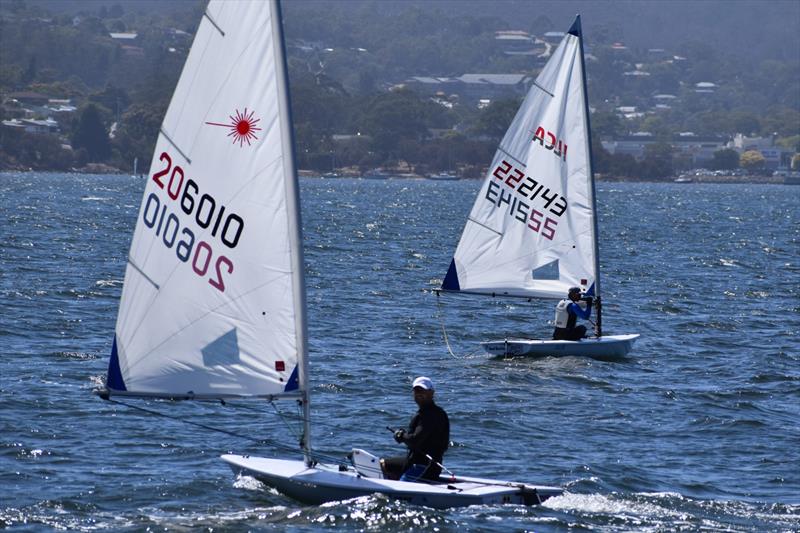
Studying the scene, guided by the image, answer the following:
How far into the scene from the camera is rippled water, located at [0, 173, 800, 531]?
18125mm

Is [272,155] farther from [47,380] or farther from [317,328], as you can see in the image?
[317,328]

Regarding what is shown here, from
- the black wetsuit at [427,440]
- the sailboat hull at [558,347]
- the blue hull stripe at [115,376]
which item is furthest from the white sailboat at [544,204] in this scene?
the blue hull stripe at [115,376]

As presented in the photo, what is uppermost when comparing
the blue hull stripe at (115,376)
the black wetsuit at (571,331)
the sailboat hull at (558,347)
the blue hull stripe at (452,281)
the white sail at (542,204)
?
the white sail at (542,204)

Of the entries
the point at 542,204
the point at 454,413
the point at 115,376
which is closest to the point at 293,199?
the point at 115,376

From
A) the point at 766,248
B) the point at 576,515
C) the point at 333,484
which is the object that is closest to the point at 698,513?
the point at 576,515

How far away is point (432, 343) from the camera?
33438 millimetres

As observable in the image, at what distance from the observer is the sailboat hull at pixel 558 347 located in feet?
97.5

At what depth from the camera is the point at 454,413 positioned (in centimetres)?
2475

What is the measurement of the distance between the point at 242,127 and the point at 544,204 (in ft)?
51.6

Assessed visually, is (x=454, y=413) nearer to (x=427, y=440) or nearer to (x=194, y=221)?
(x=427, y=440)

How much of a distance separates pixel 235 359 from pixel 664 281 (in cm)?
3624

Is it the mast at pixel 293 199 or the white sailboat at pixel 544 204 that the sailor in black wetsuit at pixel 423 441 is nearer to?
the mast at pixel 293 199

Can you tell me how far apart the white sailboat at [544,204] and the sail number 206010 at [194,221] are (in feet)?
49.3

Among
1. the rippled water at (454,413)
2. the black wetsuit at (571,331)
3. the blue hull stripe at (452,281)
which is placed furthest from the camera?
the blue hull stripe at (452,281)
